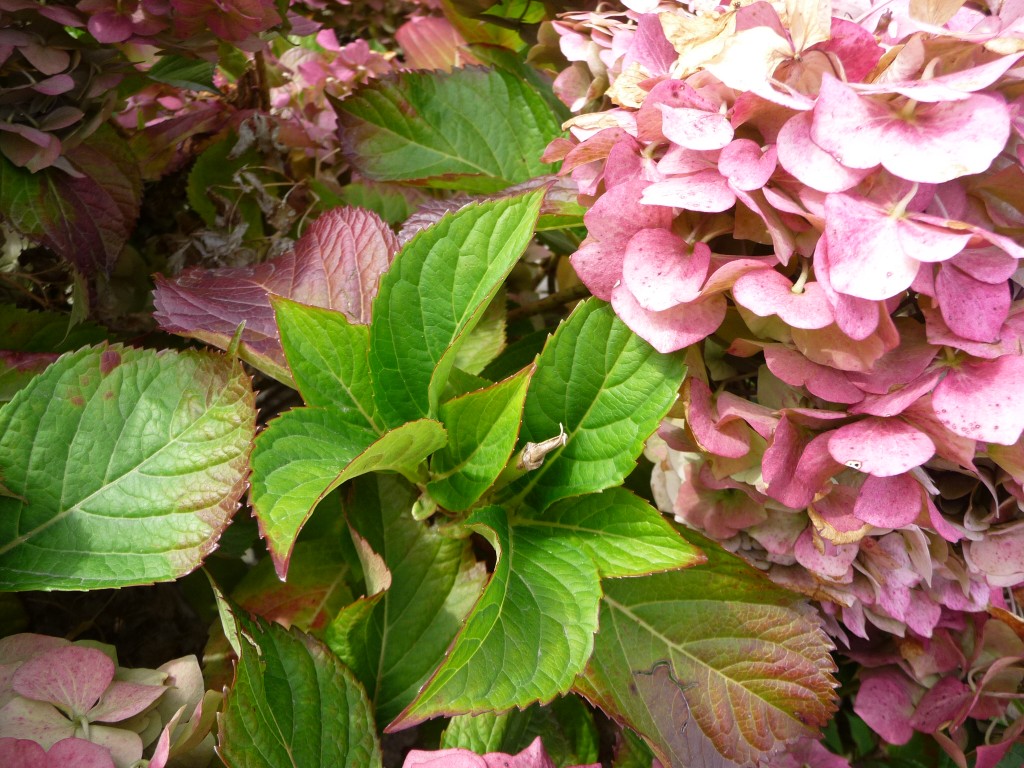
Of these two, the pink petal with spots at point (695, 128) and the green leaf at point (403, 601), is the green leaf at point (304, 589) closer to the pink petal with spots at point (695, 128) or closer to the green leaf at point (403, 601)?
the green leaf at point (403, 601)

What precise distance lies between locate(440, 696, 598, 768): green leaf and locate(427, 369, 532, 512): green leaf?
126mm

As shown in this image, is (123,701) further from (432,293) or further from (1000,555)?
(1000,555)

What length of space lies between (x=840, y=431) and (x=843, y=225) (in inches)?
3.8

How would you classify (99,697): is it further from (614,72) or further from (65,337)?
(614,72)

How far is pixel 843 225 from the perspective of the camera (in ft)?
1.16

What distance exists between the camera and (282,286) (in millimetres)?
542

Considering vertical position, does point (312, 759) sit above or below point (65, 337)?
below

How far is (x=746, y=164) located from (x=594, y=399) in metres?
0.15

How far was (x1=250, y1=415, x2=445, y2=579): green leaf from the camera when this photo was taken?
377mm

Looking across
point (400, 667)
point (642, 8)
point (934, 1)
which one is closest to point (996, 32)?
point (934, 1)

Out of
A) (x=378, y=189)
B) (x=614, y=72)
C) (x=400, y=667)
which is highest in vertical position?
(x=614, y=72)

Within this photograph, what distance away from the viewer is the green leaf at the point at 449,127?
64cm

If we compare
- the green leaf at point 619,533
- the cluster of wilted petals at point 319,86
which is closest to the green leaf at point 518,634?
the green leaf at point 619,533

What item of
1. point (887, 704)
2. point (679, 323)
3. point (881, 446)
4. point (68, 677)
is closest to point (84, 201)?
point (68, 677)
